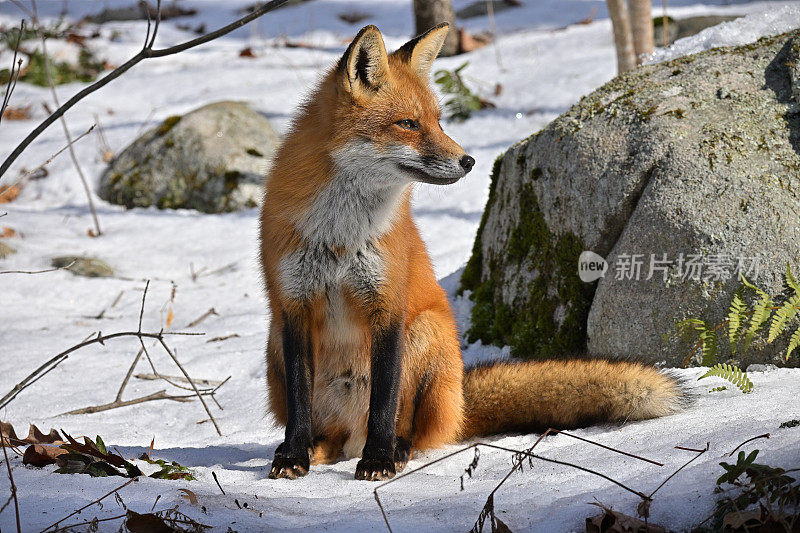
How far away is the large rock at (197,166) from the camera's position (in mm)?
9438

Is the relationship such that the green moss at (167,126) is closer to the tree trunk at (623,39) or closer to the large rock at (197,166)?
the large rock at (197,166)

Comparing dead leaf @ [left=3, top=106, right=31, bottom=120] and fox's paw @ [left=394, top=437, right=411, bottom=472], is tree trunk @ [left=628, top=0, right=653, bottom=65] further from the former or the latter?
dead leaf @ [left=3, top=106, right=31, bottom=120]

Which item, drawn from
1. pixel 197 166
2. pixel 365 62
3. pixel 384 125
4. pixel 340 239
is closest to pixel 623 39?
pixel 365 62

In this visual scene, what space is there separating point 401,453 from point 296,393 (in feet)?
2.12

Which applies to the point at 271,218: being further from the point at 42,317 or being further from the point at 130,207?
the point at 130,207

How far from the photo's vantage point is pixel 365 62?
3.60 meters

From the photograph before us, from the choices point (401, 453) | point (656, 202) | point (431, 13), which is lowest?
point (401, 453)

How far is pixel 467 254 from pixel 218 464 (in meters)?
3.95

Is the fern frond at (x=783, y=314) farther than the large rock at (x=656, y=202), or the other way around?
the large rock at (x=656, y=202)

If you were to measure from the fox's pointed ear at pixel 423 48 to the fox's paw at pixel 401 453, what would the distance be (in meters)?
2.01

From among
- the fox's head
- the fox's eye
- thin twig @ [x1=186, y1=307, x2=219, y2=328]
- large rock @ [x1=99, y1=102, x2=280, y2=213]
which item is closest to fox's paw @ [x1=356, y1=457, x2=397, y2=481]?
the fox's head

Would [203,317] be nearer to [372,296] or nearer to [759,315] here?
[372,296]

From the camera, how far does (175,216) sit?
363 inches

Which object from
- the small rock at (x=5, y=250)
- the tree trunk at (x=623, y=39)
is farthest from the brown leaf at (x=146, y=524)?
the tree trunk at (x=623, y=39)
